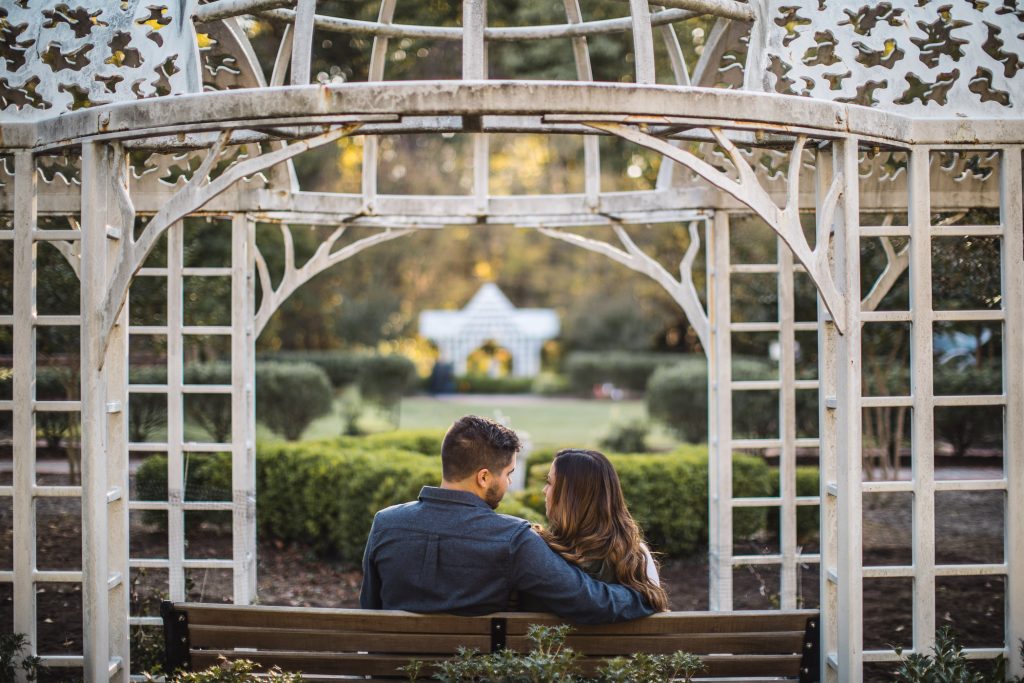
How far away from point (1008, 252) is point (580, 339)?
78.0 ft

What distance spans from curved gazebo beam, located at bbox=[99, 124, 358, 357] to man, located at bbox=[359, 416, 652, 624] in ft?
4.06

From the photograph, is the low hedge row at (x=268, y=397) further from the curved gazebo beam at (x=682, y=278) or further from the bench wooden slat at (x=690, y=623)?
the bench wooden slat at (x=690, y=623)

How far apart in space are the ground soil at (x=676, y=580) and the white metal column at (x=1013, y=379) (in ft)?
3.76

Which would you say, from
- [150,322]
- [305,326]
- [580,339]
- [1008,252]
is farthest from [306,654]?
[580,339]

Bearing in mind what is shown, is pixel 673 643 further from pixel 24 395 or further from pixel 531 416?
pixel 531 416

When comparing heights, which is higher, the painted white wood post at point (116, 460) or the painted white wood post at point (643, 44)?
the painted white wood post at point (643, 44)

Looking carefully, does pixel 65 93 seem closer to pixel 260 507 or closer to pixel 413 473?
pixel 413 473

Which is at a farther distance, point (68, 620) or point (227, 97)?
point (68, 620)

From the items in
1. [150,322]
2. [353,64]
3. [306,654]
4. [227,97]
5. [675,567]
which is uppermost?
[353,64]

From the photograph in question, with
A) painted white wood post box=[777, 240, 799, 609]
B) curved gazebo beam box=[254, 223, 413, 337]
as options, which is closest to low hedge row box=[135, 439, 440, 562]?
curved gazebo beam box=[254, 223, 413, 337]

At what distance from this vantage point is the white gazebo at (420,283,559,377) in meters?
30.2

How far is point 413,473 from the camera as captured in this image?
7.50m

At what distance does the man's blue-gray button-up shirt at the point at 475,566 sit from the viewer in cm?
305

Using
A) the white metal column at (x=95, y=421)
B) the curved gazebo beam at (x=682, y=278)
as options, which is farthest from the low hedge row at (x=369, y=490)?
the white metal column at (x=95, y=421)
